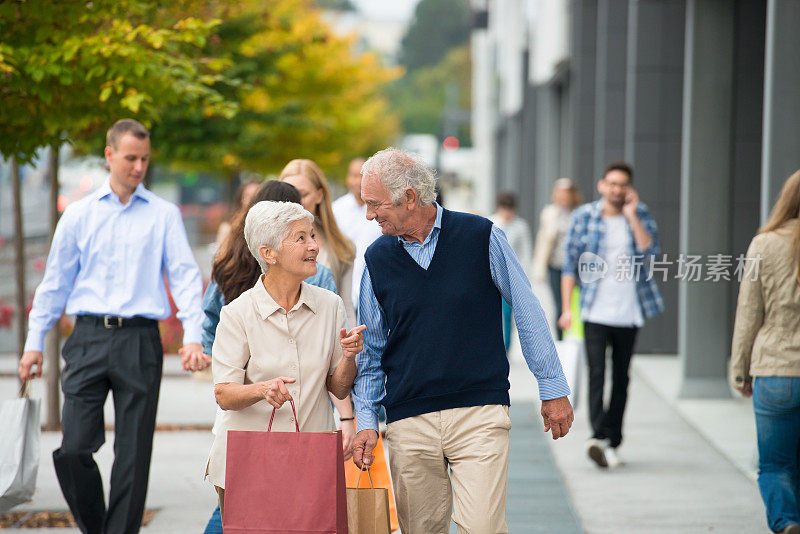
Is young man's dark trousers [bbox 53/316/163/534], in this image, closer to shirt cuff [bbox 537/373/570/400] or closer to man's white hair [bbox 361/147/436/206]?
man's white hair [bbox 361/147/436/206]

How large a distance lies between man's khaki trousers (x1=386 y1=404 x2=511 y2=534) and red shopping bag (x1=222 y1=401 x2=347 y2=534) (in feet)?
1.85

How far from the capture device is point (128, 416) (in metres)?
5.65

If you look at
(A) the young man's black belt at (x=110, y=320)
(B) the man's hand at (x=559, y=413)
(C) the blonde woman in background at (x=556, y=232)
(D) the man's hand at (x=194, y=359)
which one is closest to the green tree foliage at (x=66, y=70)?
(A) the young man's black belt at (x=110, y=320)

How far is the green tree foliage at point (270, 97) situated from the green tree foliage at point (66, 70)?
2.82ft

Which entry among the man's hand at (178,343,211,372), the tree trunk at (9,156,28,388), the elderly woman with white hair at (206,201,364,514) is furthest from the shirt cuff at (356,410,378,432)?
the tree trunk at (9,156,28,388)

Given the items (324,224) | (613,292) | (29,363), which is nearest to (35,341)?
(29,363)

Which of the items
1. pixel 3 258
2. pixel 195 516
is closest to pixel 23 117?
pixel 195 516

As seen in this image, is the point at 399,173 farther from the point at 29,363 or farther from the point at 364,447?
the point at 29,363

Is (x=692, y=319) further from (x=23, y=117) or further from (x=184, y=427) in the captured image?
(x=23, y=117)

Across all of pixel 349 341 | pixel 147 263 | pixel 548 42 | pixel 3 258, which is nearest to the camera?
pixel 349 341

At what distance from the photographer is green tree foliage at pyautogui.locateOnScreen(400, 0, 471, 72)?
152750 mm

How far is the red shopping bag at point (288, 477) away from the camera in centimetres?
377

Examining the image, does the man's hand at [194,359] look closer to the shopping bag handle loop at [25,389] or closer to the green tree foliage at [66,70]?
the shopping bag handle loop at [25,389]

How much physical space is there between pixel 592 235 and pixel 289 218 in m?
4.43
